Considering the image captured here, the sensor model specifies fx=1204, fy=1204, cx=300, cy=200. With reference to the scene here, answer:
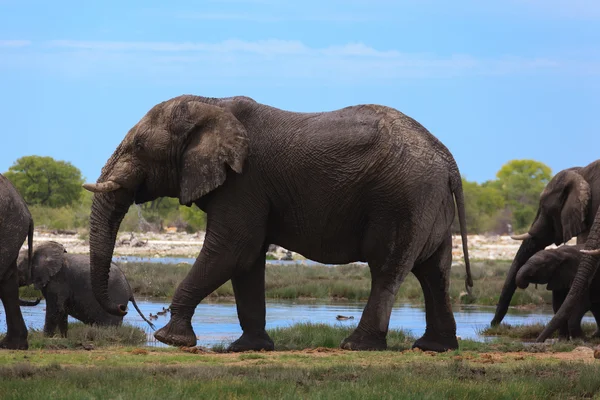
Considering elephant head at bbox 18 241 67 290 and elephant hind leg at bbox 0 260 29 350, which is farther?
elephant head at bbox 18 241 67 290

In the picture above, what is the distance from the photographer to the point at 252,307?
47.0ft

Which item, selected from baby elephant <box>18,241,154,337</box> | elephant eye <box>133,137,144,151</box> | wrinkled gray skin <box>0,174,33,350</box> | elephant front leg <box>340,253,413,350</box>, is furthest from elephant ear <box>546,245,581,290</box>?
wrinkled gray skin <box>0,174,33,350</box>

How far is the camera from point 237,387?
9984 mm

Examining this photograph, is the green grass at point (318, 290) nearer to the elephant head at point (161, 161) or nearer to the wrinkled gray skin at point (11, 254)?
the wrinkled gray skin at point (11, 254)

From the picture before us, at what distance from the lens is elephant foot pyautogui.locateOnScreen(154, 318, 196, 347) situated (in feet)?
44.9

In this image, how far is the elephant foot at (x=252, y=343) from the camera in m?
14.1

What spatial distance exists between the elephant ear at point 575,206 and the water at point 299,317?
7.29ft

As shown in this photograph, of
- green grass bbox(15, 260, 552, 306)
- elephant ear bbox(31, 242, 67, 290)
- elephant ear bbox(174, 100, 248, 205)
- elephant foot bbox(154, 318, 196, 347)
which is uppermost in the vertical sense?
elephant ear bbox(174, 100, 248, 205)

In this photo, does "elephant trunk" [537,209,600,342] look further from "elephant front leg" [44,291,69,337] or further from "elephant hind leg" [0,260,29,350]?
"elephant hind leg" [0,260,29,350]

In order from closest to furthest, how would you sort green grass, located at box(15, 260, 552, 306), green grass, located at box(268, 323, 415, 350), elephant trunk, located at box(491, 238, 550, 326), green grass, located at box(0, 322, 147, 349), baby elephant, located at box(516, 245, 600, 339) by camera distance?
green grass, located at box(0, 322, 147, 349) → green grass, located at box(268, 323, 415, 350) → baby elephant, located at box(516, 245, 600, 339) → elephant trunk, located at box(491, 238, 550, 326) → green grass, located at box(15, 260, 552, 306)

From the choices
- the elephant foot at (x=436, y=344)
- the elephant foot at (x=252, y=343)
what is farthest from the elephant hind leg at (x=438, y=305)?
the elephant foot at (x=252, y=343)

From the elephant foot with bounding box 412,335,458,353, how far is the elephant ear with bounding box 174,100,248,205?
3224 mm

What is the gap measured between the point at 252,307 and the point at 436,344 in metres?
2.28

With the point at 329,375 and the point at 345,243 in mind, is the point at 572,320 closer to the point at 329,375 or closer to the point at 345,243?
the point at 345,243
